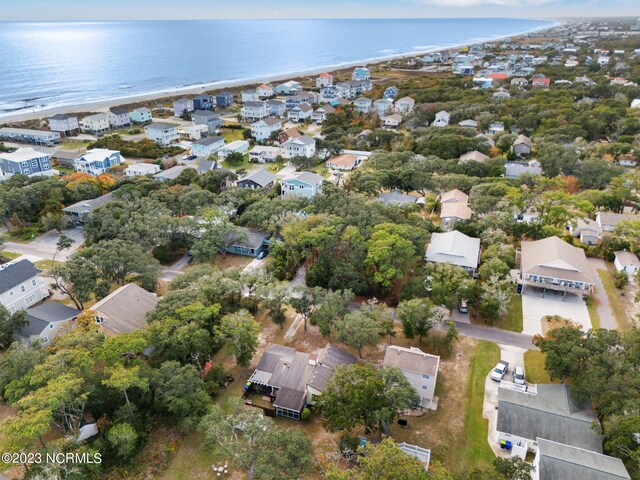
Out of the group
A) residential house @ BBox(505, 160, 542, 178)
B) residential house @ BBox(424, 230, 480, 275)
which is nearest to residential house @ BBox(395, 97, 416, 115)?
residential house @ BBox(505, 160, 542, 178)

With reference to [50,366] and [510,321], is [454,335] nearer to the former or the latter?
[510,321]

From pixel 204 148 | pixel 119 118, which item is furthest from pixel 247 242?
pixel 119 118

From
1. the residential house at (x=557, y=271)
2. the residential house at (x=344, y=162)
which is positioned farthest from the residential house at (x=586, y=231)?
the residential house at (x=344, y=162)

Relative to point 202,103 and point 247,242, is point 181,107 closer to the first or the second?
point 202,103

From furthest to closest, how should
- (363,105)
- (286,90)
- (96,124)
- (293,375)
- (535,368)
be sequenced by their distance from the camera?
(286,90), (363,105), (96,124), (535,368), (293,375)

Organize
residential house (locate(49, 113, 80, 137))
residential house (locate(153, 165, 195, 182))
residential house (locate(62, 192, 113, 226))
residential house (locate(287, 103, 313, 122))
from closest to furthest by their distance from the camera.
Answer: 1. residential house (locate(62, 192, 113, 226))
2. residential house (locate(153, 165, 195, 182))
3. residential house (locate(49, 113, 80, 137))
4. residential house (locate(287, 103, 313, 122))

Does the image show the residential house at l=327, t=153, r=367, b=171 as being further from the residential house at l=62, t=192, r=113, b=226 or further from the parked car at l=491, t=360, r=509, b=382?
the parked car at l=491, t=360, r=509, b=382
